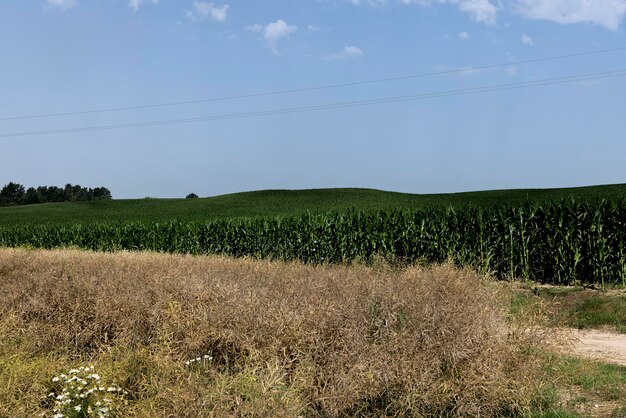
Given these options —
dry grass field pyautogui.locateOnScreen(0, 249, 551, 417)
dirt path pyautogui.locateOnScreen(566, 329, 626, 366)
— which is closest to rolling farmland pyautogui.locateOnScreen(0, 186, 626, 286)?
dirt path pyautogui.locateOnScreen(566, 329, 626, 366)

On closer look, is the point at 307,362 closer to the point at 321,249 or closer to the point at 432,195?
the point at 321,249

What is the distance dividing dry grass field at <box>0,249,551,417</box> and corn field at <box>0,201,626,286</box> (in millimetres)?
6584

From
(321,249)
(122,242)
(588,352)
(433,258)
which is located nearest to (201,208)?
(122,242)

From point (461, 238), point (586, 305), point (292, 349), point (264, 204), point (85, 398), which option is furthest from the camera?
point (264, 204)

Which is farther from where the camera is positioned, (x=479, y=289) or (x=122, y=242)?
(x=122, y=242)

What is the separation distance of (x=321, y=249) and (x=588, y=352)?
41.4 ft

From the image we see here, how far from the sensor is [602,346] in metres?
10.3

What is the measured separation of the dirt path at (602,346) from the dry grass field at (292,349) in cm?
265

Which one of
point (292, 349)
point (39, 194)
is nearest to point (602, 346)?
point (292, 349)

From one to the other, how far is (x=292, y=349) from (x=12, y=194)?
370 feet

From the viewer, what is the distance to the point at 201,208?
5906 cm

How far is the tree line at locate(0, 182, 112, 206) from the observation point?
→ 345 feet

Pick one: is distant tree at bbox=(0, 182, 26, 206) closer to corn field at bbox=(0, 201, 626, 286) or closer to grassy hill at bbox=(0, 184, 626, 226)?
grassy hill at bbox=(0, 184, 626, 226)

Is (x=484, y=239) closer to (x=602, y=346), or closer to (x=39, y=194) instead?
(x=602, y=346)
